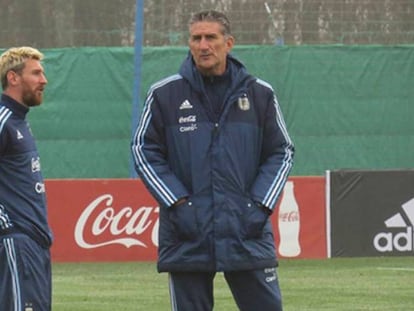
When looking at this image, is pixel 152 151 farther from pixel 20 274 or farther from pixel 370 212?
pixel 370 212

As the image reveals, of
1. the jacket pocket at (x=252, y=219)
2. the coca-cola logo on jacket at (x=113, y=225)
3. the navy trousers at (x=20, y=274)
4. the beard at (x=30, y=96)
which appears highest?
the beard at (x=30, y=96)

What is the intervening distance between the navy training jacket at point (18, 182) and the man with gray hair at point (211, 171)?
3.12ft

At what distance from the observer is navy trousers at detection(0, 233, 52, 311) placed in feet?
26.5

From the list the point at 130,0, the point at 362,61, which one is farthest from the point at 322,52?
the point at 130,0

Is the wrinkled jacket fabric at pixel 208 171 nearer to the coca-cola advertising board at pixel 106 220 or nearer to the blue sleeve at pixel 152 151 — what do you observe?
the blue sleeve at pixel 152 151

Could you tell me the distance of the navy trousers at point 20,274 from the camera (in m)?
8.08

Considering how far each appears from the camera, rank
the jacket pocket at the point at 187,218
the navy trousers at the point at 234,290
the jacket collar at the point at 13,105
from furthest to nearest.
Result: the jacket collar at the point at 13,105 → the navy trousers at the point at 234,290 → the jacket pocket at the point at 187,218

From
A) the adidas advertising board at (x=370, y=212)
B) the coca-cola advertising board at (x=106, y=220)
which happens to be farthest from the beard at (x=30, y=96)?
the adidas advertising board at (x=370, y=212)

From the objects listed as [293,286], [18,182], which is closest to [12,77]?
[18,182]

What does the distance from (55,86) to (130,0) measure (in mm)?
1797

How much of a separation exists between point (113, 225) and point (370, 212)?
3.55 metres

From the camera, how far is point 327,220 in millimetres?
19531

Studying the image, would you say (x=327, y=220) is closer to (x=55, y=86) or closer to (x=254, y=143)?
(x=55, y=86)

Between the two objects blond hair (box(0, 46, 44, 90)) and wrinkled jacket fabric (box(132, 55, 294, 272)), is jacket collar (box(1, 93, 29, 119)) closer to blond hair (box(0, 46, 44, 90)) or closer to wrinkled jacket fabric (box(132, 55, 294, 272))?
blond hair (box(0, 46, 44, 90))
